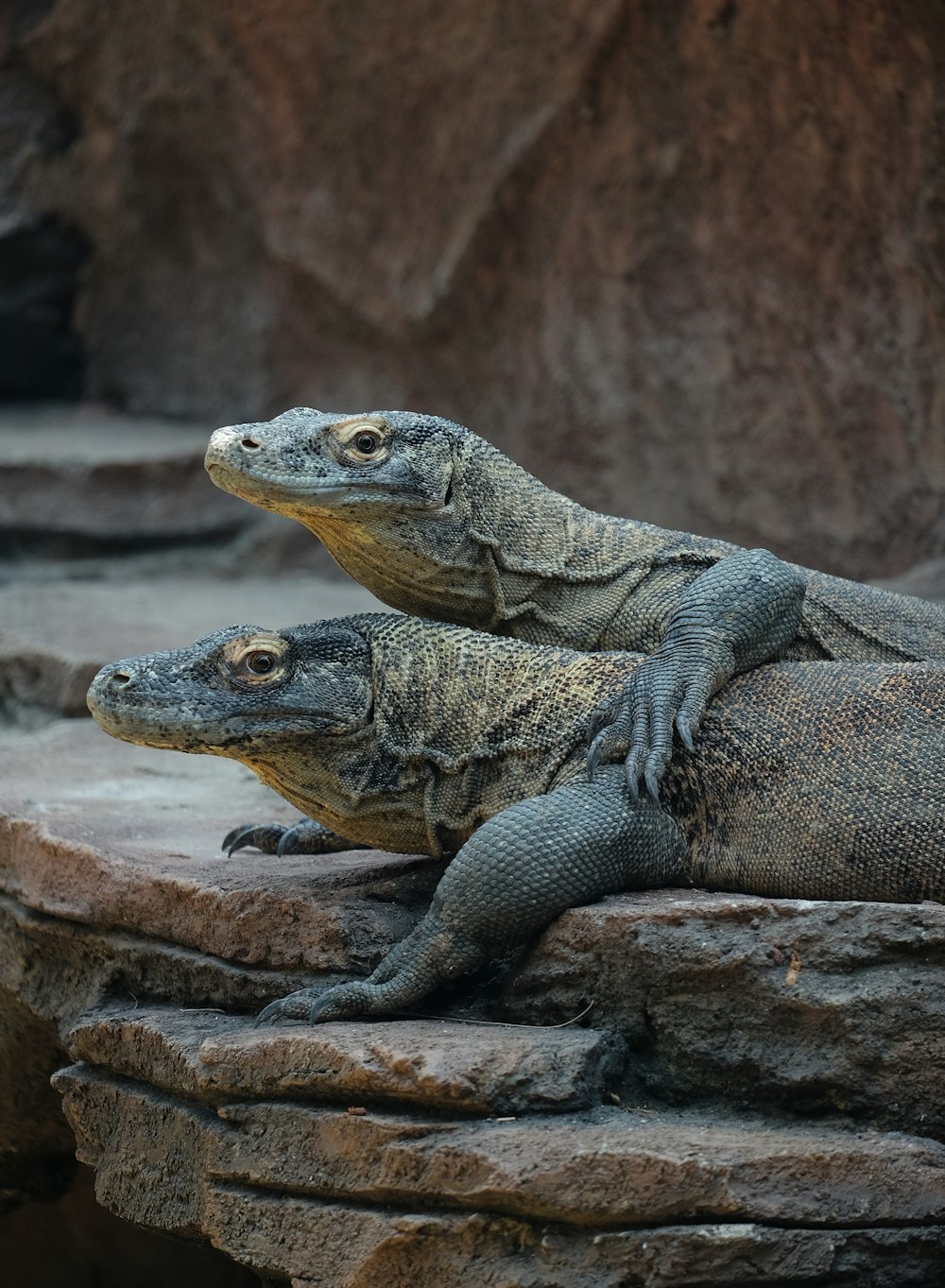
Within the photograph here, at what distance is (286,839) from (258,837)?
123 millimetres

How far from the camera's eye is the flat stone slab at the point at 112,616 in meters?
8.89

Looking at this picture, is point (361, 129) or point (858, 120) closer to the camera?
point (858, 120)

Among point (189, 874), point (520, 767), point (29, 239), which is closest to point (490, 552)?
point (520, 767)

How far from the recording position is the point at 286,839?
5.97 m

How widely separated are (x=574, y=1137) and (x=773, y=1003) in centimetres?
70

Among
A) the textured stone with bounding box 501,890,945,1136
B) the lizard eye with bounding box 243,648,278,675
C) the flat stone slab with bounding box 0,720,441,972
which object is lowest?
the flat stone slab with bounding box 0,720,441,972

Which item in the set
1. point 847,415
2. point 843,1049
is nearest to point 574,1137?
point 843,1049

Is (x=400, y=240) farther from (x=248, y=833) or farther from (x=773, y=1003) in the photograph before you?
(x=773, y=1003)

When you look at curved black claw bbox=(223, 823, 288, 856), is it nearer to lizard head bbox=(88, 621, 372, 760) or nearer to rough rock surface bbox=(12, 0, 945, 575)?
lizard head bbox=(88, 621, 372, 760)

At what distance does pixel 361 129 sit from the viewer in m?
12.0

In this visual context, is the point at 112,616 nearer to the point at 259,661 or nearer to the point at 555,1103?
the point at 259,661

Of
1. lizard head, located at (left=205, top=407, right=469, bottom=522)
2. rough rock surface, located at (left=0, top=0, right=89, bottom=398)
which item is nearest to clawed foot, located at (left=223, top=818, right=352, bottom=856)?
lizard head, located at (left=205, top=407, right=469, bottom=522)

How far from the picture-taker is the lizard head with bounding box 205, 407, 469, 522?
505 centimetres

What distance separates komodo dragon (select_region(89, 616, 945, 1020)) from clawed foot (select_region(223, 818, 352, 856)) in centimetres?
90
